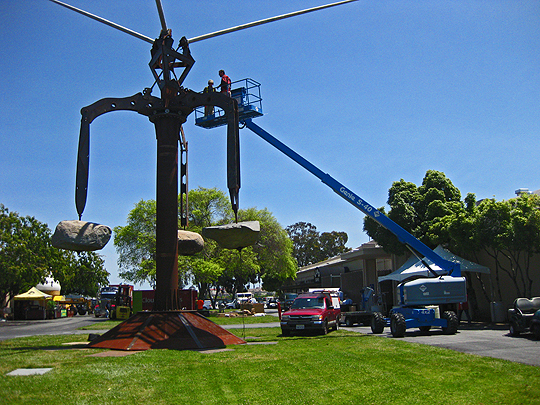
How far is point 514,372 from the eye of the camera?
902 centimetres

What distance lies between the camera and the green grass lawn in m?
6.93

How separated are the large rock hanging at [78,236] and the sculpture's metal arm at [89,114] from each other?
802 millimetres

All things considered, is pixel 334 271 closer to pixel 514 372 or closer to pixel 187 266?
pixel 187 266

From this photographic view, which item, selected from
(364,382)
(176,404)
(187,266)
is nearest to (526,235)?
(364,382)

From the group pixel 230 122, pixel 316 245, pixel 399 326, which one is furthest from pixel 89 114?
pixel 316 245

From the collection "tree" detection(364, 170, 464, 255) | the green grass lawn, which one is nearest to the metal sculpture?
the green grass lawn

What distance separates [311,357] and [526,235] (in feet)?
54.7

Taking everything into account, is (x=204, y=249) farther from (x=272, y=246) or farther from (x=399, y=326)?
(x=399, y=326)

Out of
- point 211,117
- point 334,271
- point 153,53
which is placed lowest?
point 334,271

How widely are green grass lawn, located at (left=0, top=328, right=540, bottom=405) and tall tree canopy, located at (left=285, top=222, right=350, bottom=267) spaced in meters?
94.5

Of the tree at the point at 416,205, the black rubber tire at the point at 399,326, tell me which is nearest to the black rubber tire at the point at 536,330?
the black rubber tire at the point at 399,326

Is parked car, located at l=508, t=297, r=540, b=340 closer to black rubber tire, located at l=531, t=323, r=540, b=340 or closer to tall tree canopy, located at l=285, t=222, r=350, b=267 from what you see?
black rubber tire, located at l=531, t=323, r=540, b=340

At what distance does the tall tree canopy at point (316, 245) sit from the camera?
105 m

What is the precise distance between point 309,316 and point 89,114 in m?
12.1
